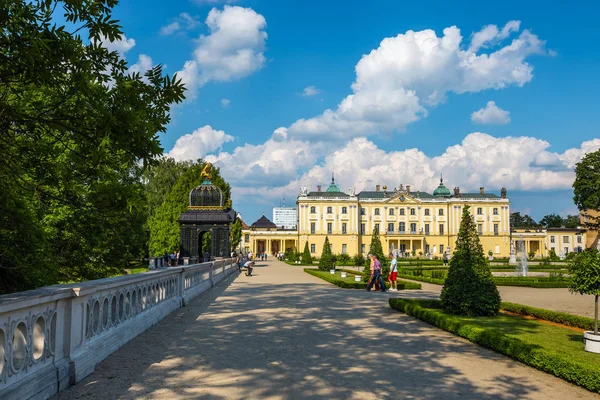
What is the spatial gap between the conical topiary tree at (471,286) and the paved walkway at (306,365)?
3.86 ft

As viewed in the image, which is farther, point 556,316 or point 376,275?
point 376,275

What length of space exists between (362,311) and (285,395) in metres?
7.31

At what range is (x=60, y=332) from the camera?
5.01 m

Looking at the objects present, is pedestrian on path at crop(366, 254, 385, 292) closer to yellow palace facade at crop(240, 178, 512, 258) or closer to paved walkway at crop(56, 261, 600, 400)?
paved walkway at crop(56, 261, 600, 400)

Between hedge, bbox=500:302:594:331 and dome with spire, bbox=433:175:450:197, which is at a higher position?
dome with spire, bbox=433:175:450:197

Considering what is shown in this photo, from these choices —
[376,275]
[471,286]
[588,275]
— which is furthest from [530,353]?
[376,275]

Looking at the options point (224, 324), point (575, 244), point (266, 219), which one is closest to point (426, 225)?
point (575, 244)

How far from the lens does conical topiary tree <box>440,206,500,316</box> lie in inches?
412

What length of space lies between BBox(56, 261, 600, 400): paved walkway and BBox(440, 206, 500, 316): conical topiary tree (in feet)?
3.86

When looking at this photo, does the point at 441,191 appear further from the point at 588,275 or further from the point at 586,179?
the point at 588,275

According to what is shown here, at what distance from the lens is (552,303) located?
48.2 ft

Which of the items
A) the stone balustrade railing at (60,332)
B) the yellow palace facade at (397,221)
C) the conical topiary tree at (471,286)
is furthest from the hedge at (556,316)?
the yellow palace facade at (397,221)

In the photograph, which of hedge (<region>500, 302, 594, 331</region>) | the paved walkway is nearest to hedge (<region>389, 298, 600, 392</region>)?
the paved walkway

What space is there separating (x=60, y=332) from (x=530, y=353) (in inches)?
223
